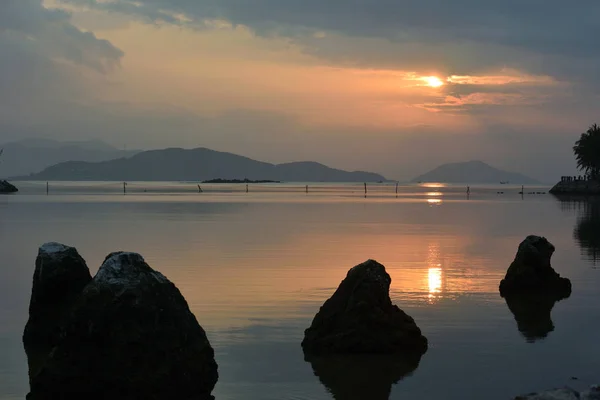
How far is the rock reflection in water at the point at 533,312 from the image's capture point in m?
17.7

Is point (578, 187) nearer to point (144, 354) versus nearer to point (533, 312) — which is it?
point (533, 312)

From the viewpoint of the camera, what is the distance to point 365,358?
49.7ft

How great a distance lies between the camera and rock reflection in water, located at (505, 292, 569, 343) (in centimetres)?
1769

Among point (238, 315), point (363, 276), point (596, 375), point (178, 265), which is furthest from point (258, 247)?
point (596, 375)

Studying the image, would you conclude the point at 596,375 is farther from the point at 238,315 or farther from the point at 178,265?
the point at 178,265

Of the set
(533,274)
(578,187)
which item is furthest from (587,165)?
(533,274)

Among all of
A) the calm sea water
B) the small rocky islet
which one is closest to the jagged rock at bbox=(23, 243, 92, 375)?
the calm sea water

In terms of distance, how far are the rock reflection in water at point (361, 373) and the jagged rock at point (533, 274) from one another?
919 cm

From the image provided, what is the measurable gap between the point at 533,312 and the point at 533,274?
367 cm

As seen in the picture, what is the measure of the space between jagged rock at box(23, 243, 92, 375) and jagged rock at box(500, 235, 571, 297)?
42.4ft

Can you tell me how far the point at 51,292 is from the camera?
628 inches

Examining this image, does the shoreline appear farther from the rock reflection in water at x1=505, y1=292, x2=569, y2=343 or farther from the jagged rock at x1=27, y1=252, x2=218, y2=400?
the jagged rock at x1=27, y1=252, x2=218, y2=400

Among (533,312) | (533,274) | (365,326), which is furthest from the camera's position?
(533,274)

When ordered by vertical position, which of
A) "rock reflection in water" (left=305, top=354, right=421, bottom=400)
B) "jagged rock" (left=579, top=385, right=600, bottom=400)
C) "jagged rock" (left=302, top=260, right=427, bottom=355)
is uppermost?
"jagged rock" (left=579, top=385, right=600, bottom=400)
